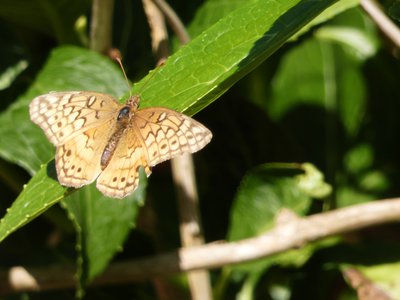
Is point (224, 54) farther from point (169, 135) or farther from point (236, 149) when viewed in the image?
point (236, 149)

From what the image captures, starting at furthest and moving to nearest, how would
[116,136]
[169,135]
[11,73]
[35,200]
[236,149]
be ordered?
[236,149] → [11,73] → [116,136] → [169,135] → [35,200]

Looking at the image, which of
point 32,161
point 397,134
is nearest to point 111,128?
point 32,161

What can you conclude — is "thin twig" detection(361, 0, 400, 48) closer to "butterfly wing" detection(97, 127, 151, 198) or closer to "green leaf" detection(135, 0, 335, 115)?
"green leaf" detection(135, 0, 335, 115)

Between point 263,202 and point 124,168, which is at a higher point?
point 124,168

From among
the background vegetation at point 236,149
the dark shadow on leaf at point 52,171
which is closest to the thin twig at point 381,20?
the background vegetation at point 236,149

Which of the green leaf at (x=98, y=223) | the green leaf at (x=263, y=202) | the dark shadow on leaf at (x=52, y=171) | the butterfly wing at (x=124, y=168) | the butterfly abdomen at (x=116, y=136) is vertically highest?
the dark shadow on leaf at (x=52, y=171)

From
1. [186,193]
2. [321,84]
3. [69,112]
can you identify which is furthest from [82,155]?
[321,84]

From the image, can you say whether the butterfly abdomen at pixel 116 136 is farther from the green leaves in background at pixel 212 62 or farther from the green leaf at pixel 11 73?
the green leaf at pixel 11 73
